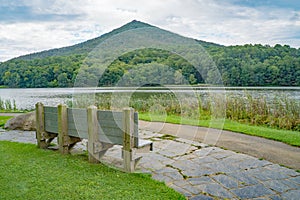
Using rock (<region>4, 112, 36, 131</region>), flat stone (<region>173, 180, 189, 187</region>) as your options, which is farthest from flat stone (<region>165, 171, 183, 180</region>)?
rock (<region>4, 112, 36, 131</region>)

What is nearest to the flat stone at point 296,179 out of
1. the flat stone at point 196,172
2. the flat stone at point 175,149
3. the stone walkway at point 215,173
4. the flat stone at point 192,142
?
the stone walkway at point 215,173

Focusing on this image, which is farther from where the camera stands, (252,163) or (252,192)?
(252,163)

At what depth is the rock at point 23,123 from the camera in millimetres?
6874

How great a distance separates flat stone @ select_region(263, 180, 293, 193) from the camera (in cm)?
276

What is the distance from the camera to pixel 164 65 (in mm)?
7449

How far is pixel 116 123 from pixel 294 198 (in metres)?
2.18

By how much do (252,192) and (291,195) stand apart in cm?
38

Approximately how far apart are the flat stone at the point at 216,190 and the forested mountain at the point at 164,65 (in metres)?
4.32

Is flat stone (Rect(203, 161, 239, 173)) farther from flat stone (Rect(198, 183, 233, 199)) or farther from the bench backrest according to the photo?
the bench backrest

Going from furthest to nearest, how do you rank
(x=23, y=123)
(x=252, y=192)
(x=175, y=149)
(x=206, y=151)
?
(x=23, y=123) < (x=175, y=149) < (x=206, y=151) < (x=252, y=192)

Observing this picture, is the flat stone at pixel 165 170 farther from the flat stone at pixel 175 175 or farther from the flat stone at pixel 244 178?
the flat stone at pixel 244 178

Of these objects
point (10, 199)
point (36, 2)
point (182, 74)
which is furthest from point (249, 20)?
point (10, 199)

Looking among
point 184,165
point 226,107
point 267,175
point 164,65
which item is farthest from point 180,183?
point 226,107

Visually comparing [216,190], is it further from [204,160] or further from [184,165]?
[204,160]
